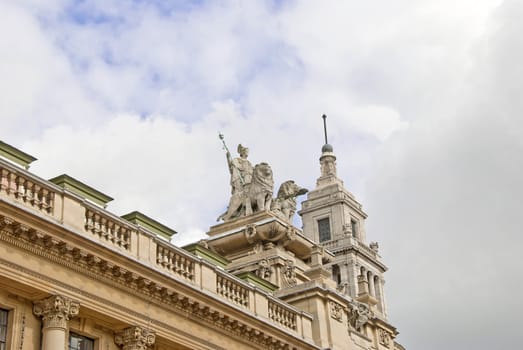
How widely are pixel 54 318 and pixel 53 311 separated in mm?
188

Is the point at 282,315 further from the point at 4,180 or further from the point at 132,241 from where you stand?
the point at 4,180

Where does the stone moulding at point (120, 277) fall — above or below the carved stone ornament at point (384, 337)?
below

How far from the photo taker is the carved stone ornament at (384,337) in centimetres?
4222

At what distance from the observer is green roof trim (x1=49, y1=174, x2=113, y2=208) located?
28.9m

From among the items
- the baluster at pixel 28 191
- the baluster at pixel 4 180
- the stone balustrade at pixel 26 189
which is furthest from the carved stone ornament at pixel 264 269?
the baluster at pixel 4 180

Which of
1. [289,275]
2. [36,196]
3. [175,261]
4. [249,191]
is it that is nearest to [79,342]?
[36,196]

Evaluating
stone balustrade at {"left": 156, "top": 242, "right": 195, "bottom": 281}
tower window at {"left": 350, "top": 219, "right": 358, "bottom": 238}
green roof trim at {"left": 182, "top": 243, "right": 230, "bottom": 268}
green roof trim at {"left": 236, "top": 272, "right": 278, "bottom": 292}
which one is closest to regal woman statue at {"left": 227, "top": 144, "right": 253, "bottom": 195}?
green roof trim at {"left": 236, "top": 272, "right": 278, "bottom": 292}

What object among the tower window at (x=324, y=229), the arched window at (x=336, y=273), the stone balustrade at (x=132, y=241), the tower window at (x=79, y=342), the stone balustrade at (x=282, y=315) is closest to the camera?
the stone balustrade at (x=132, y=241)

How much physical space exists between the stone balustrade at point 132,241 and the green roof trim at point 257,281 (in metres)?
2.67

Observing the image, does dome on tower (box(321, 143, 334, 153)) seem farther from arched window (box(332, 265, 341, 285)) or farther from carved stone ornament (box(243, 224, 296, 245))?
carved stone ornament (box(243, 224, 296, 245))

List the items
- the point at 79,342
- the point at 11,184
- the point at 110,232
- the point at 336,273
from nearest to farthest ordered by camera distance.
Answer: the point at 11,184 < the point at 79,342 < the point at 110,232 < the point at 336,273

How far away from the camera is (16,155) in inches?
1115

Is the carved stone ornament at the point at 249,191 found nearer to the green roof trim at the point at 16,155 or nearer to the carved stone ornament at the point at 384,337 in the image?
the carved stone ornament at the point at 384,337

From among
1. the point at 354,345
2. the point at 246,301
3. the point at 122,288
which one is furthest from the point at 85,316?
the point at 354,345
